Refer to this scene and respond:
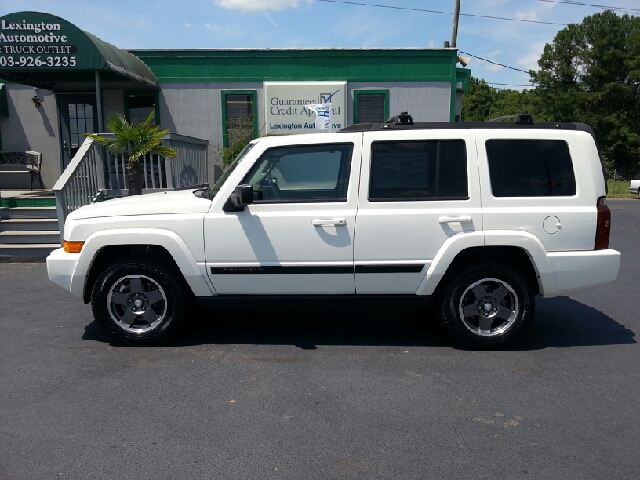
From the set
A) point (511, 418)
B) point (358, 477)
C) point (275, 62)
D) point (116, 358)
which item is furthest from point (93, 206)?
point (275, 62)

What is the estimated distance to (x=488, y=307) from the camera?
17.0ft

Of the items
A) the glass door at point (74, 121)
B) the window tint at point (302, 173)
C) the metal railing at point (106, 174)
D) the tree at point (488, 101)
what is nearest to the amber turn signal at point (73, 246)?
the window tint at point (302, 173)

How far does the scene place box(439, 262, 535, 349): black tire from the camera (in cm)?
511

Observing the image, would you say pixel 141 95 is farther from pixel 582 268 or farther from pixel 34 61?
pixel 582 268

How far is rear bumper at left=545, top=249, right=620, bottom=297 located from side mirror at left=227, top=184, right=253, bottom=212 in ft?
8.50

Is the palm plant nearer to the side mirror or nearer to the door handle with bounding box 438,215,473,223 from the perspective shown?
the side mirror

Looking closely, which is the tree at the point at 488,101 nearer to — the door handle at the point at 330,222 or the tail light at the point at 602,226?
the tail light at the point at 602,226

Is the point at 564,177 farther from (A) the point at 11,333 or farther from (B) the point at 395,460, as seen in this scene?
(A) the point at 11,333

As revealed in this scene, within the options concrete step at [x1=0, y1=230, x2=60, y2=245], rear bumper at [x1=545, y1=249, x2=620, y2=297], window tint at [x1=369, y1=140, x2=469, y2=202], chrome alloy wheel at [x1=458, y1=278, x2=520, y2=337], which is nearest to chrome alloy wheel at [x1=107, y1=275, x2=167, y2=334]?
window tint at [x1=369, y1=140, x2=469, y2=202]

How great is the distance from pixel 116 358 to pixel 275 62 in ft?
35.2

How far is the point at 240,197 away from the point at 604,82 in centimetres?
4643

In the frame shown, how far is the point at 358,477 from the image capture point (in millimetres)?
3223

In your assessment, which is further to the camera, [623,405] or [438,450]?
[623,405]

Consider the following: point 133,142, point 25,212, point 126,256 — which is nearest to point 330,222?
point 126,256
